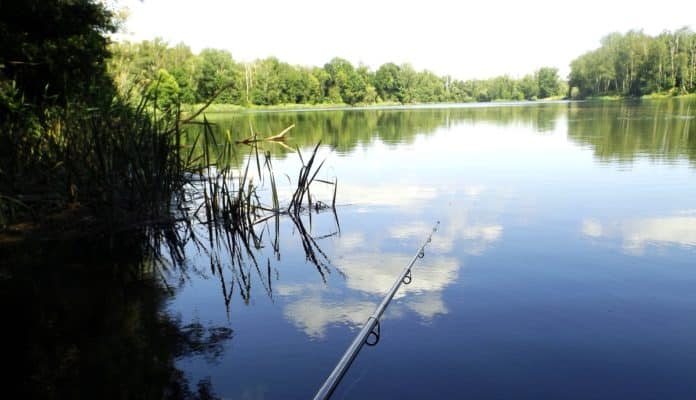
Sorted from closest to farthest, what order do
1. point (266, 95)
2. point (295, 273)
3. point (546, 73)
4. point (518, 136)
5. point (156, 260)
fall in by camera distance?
point (295, 273) < point (156, 260) < point (518, 136) < point (266, 95) < point (546, 73)

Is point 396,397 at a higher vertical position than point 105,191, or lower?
lower

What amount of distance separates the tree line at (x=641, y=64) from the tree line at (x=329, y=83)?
48.3 metres

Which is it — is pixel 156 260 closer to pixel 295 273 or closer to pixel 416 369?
pixel 295 273

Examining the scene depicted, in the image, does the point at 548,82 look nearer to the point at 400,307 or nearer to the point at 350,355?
the point at 400,307

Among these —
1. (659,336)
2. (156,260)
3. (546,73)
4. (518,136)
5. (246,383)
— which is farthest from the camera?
(546,73)

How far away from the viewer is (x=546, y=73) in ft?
547

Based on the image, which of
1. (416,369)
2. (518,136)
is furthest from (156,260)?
(518,136)

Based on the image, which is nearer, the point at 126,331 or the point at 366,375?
the point at 366,375

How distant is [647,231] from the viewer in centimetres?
839

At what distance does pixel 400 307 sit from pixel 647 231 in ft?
16.3

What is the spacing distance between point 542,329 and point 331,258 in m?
3.29

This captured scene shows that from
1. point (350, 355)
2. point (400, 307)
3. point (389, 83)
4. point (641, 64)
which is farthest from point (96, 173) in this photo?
point (389, 83)

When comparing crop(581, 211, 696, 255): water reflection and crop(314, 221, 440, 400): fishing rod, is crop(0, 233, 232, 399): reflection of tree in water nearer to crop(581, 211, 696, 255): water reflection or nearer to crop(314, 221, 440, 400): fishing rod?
crop(314, 221, 440, 400): fishing rod

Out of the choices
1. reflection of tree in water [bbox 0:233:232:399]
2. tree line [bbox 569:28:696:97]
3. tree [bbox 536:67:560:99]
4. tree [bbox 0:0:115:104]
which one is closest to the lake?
reflection of tree in water [bbox 0:233:232:399]
